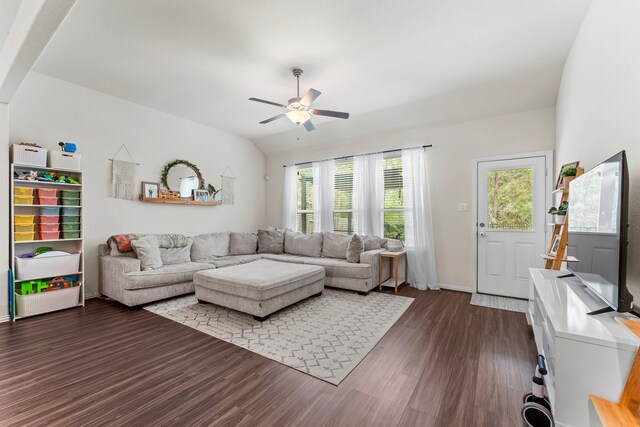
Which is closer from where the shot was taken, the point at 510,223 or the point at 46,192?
the point at 46,192

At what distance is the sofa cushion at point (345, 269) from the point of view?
415 centimetres

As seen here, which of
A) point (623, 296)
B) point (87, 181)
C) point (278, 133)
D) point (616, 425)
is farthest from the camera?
point (278, 133)

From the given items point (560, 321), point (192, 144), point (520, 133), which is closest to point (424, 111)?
point (520, 133)

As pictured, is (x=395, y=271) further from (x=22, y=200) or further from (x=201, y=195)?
(x=22, y=200)

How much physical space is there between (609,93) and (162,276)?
4577 mm

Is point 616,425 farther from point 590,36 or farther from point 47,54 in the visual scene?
point 47,54

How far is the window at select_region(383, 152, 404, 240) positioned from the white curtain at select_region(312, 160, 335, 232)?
1094 millimetres

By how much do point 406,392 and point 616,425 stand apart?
1.13 m

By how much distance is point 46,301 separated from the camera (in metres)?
3.26

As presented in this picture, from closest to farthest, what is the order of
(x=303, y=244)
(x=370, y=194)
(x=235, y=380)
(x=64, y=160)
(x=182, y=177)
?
(x=235, y=380)
(x=64, y=160)
(x=182, y=177)
(x=370, y=194)
(x=303, y=244)

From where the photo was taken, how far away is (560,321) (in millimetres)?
1333

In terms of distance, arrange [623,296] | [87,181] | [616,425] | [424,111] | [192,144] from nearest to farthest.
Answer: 1. [616,425]
2. [623,296]
3. [87,181]
4. [424,111]
5. [192,144]

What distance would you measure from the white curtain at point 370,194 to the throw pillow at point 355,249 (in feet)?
2.33

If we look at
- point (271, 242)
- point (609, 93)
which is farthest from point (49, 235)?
point (609, 93)
